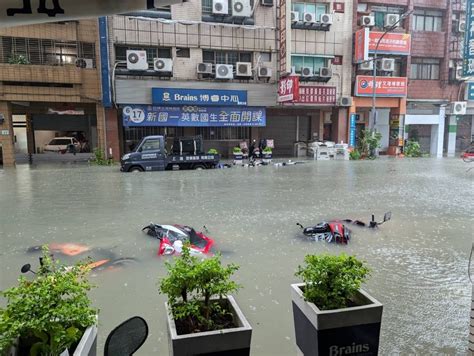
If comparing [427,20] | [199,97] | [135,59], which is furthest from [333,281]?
[427,20]

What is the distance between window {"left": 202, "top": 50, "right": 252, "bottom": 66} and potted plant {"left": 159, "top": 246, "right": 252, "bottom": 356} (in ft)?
73.3

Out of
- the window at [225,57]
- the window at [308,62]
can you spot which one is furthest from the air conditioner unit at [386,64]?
the window at [225,57]

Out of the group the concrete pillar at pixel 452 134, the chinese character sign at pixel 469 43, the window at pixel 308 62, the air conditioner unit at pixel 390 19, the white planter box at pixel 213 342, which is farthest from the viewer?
the concrete pillar at pixel 452 134

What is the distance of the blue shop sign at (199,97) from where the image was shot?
A: 72.5 feet

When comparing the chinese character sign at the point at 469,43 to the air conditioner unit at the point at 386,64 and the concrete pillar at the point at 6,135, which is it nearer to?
the air conditioner unit at the point at 386,64

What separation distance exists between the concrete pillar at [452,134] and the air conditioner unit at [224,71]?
16889mm

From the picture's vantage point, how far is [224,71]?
2289 cm

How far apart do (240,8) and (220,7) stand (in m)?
1.18

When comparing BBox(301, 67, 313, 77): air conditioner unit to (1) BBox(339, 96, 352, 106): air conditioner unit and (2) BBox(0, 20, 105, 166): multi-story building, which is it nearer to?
(1) BBox(339, 96, 352, 106): air conditioner unit

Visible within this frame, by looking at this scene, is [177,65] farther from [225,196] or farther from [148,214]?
[148,214]

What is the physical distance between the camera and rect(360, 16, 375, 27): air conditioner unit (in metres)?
25.1

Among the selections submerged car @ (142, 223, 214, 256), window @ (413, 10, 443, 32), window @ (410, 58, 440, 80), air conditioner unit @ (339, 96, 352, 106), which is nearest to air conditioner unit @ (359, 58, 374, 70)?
air conditioner unit @ (339, 96, 352, 106)

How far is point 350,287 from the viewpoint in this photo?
264 cm

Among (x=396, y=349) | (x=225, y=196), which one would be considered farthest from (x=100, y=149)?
(x=396, y=349)
